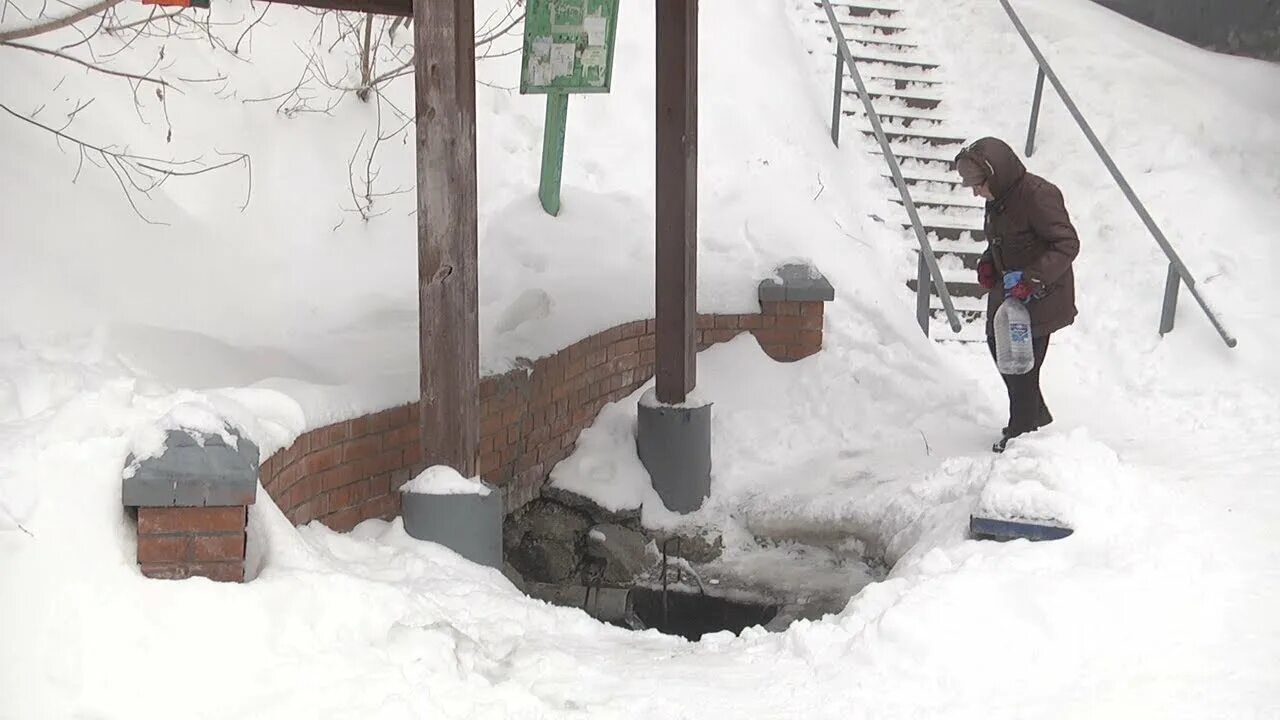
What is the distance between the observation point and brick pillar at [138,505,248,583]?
3166mm

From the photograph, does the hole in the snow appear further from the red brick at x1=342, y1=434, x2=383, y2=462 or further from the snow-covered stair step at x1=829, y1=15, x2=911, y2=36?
the snow-covered stair step at x1=829, y1=15, x2=911, y2=36

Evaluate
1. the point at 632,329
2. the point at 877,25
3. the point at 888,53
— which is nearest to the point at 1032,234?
the point at 632,329

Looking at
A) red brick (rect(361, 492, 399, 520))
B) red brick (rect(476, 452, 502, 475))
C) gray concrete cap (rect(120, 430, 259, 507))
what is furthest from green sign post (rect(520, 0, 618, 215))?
gray concrete cap (rect(120, 430, 259, 507))

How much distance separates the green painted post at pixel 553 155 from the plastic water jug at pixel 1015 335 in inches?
127

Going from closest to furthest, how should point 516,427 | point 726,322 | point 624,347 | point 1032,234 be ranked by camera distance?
point 516,427 < point 1032,234 < point 624,347 < point 726,322

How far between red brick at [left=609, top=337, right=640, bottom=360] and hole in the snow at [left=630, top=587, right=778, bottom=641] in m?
1.43

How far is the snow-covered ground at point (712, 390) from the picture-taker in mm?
3176

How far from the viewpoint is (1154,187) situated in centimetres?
893

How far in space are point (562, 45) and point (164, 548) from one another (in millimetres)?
3670

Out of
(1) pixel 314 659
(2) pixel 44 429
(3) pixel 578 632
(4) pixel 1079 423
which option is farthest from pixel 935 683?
(4) pixel 1079 423

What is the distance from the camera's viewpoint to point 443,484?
4285 millimetres

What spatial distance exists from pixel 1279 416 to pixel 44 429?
5896 mm

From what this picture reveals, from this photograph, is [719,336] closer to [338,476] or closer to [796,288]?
[796,288]

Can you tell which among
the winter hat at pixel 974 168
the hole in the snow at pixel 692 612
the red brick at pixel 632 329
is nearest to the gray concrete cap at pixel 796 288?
the red brick at pixel 632 329
